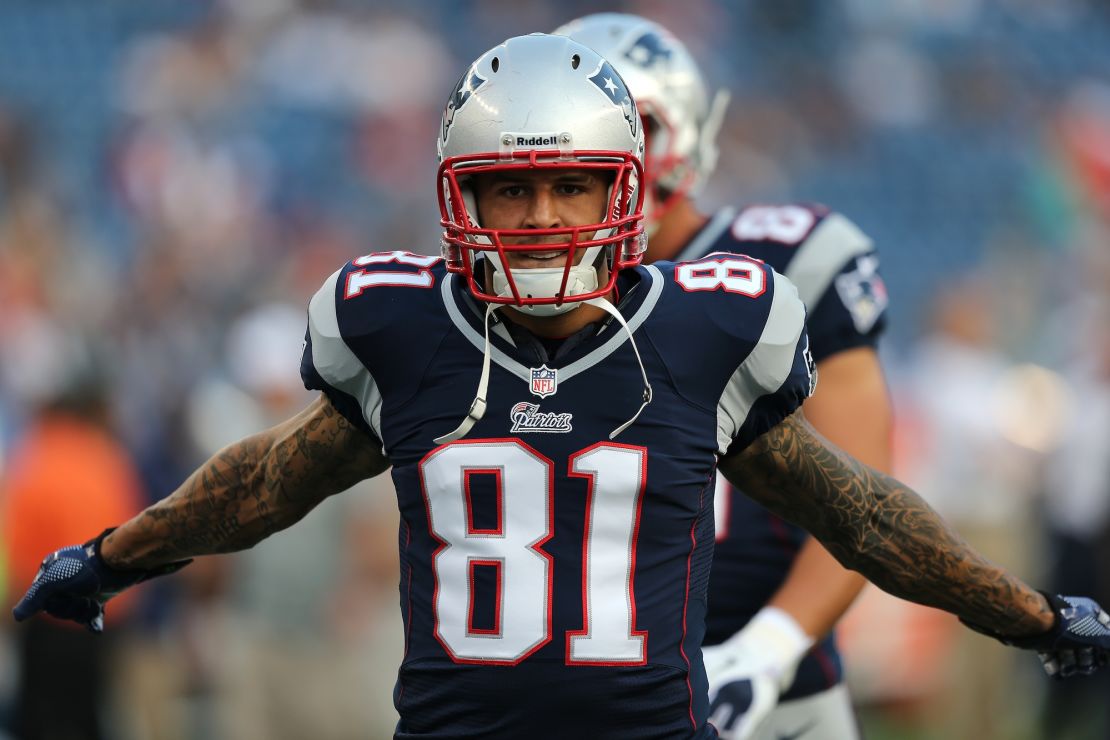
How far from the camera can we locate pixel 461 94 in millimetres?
2920

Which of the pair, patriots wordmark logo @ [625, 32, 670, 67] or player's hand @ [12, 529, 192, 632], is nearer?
player's hand @ [12, 529, 192, 632]

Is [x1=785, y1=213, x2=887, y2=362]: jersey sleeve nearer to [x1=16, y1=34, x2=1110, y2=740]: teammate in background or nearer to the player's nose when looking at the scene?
[x1=16, y1=34, x2=1110, y2=740]: teammate in background

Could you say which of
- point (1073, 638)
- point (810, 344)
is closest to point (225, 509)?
point (810, 344)

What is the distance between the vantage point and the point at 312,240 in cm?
1205

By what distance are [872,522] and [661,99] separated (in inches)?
58.8

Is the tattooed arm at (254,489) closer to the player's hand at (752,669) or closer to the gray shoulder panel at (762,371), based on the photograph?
the gray shoulder panel at (762,371)

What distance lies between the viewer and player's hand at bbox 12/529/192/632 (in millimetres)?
3188

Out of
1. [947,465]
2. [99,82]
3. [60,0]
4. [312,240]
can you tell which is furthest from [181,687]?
[60,0]

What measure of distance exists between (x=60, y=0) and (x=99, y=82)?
3.73 feet

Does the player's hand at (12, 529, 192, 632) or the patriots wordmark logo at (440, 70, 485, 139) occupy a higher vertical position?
the patriots wordmark logo at (440, 70, 485, 139)

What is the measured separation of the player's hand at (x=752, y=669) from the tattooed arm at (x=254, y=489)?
3.13ft

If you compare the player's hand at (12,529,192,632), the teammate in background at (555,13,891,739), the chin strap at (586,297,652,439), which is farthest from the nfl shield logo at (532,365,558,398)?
the teammate in background at (555,13,891,739)

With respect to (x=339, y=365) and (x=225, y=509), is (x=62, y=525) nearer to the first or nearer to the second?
(x=225, y=509)

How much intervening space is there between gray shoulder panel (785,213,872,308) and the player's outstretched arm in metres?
1.33
